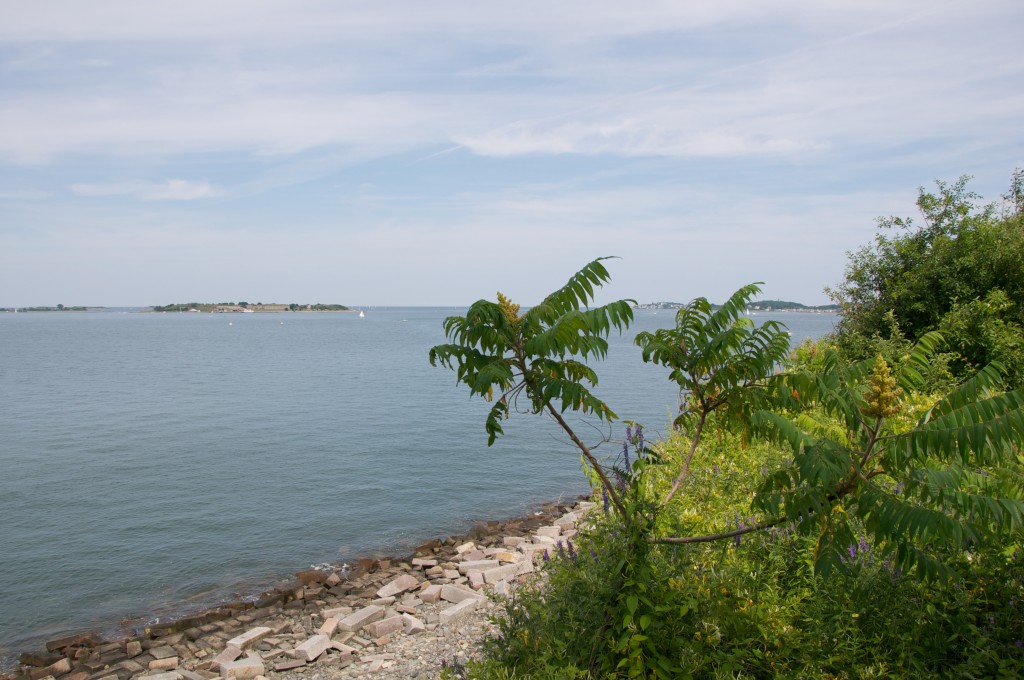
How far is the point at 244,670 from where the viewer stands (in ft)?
34.0

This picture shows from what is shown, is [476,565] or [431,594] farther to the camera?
Answer: [476,565]

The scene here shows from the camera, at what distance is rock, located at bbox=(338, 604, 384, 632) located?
1176 cm

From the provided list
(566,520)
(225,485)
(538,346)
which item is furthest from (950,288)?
(225,485)

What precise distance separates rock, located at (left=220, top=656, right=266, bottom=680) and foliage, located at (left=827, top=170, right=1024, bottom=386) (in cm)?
1366

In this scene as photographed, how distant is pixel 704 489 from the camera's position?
876 cm

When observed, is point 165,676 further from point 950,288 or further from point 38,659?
point 950,288

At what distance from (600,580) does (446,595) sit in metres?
7.92

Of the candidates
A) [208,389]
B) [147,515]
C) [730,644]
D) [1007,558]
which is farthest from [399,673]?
[208,389]

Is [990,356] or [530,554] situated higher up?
[990,356]

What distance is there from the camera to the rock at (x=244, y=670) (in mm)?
10312

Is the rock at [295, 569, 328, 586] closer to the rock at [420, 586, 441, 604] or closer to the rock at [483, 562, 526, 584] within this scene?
the rock at [420, 586, 441, 604]

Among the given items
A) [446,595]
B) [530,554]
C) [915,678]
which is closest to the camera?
[915,678]

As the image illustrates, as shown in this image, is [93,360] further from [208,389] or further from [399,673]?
[399,673]

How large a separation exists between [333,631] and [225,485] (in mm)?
12236
